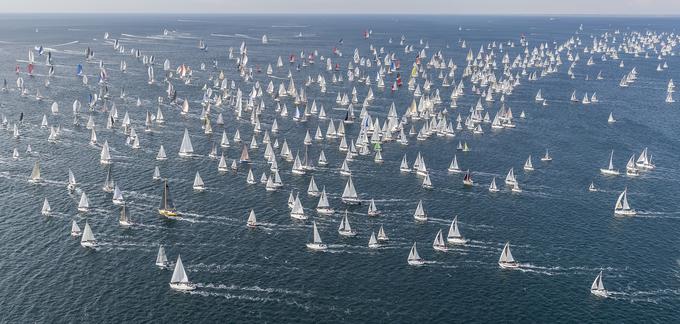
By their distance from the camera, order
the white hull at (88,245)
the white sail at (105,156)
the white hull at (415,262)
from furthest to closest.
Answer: the white sail at (105,156)
the white hull at (88,245)
the white hull at (415,262)

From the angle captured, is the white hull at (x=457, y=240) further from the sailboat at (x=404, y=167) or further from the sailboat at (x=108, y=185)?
the sailboat at (x=108, y=185)

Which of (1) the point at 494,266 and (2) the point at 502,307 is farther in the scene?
(1) the point at 494,266

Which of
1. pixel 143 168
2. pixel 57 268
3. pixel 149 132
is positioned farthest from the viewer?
pixel 149 132

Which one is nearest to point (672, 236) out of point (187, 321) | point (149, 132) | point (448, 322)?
point (448, 322)

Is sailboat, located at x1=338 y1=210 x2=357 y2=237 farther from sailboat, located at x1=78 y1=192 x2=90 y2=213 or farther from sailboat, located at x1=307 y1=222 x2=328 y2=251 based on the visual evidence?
sailboat, located at x1=78 y1=192 x2=90 y2=213

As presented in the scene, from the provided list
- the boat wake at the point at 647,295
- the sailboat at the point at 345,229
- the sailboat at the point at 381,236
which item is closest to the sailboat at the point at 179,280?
the sailboat at the point at 345,229

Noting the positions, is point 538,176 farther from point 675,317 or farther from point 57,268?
point 57,268
